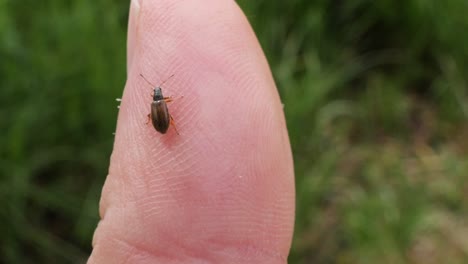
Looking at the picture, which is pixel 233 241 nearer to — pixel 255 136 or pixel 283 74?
pixel 255 136

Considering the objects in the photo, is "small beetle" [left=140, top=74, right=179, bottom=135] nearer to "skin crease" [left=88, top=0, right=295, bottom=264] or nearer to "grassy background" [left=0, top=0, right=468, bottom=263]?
"skin crease" [left=88, top=0, right=295, bottom=264]

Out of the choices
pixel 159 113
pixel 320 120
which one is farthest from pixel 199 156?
pixel 320 120

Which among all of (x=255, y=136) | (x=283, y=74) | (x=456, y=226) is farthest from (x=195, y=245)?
(x=456, y=226)

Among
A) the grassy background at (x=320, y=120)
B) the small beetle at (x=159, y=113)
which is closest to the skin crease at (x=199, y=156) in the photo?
the small beetle at (x=159, y=113)

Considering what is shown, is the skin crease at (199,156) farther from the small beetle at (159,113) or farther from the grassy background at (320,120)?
the grassy background at (320,120)

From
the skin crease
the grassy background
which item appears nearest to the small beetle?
the skin crease

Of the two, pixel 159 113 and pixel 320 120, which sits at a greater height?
pixel 159 113

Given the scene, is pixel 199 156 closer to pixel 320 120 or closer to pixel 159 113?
pixel 159 113
